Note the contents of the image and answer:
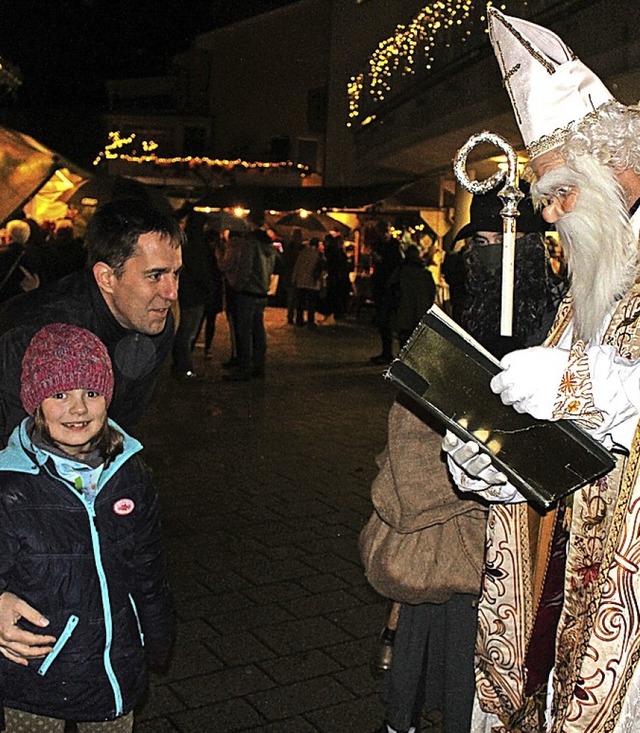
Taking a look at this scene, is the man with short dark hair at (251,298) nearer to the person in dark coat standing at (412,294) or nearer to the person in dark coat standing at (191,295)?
the person in dark coat standing at (191,295)

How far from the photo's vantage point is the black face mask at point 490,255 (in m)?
3.03

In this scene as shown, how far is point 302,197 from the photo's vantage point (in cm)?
2081

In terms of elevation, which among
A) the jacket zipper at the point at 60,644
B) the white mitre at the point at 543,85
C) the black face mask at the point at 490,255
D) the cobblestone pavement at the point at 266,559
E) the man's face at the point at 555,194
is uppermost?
the white mitre at the point at 543,85

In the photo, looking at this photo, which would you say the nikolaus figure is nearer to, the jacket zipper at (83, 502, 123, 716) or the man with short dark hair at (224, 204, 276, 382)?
the jacket zipper at (83, 502, 123, 716)

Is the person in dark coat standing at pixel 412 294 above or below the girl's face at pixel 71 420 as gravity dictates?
below

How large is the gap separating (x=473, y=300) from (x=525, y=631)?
1000 millimetres

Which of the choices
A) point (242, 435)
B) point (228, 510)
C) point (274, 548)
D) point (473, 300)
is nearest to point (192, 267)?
point (242, 435)

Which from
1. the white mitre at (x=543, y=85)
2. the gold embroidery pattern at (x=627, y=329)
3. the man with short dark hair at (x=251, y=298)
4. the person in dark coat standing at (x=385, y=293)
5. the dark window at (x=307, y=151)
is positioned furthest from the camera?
the dark window at (x=307, y=151)

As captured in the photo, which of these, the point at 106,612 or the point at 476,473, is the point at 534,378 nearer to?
the point at 476,473

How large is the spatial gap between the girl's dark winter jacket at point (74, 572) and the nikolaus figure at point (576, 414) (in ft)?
3.32

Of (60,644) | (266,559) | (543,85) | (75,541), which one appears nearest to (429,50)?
(266,559)

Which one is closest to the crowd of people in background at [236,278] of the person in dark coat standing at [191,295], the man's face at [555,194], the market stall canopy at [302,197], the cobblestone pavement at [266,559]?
the person in dark coat standing at [191,295]

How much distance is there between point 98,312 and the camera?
136 inches

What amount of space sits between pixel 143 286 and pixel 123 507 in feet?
3.08
